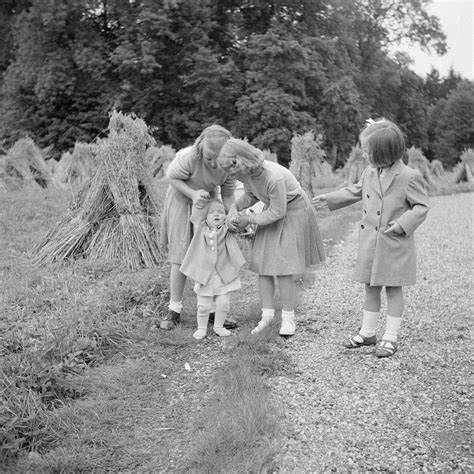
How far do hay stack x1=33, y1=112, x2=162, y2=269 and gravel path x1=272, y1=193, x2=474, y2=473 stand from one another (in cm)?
191

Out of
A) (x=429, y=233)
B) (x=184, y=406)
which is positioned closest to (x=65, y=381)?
(x=184, y=406)

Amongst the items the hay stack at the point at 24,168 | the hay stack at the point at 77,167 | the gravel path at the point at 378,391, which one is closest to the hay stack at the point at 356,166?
the hay stack at the point at 77,167

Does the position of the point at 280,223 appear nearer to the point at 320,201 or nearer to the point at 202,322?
the point at 320,201

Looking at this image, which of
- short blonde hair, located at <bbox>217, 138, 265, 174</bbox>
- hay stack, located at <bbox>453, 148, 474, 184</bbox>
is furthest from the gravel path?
hay stack, located at <bbox>453, 148, 474, 184</bbox>

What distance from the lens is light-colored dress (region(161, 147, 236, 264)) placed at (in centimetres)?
469

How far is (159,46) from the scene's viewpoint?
25234mm

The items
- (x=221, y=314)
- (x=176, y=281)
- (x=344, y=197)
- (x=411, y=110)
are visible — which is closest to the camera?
(x=344, y=197)

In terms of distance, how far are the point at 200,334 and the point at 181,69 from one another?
2299 cm

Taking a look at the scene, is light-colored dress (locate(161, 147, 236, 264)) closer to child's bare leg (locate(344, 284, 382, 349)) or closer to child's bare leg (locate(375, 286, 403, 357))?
child's bare leg (locate(344, 284, 382, 349))

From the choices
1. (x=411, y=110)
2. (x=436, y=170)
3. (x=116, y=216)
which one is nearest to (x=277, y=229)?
(x=116, y=216)

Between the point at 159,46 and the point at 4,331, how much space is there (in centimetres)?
2250

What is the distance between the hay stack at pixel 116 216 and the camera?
679 centimetres

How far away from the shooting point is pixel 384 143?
13.4ft

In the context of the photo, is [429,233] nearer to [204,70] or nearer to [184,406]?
[184,406]
